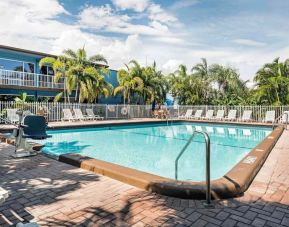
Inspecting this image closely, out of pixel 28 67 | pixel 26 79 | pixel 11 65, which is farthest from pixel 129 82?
pixel 11 65

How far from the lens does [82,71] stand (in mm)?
18375

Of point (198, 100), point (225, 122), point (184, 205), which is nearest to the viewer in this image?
point (184, 205)

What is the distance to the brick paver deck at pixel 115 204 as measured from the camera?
285 centimetres

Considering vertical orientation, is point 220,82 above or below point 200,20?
below

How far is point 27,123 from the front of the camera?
622cm

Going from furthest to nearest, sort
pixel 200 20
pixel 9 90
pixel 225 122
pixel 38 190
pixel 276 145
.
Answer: pixel 9 90
pixel 225 122
pixel 200 20
pixel 276 145
pixel 38 190

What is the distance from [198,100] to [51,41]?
14570 mm

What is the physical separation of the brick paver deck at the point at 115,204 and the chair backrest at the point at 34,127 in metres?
1.58

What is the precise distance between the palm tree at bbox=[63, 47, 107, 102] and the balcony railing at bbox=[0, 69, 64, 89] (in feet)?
12.5

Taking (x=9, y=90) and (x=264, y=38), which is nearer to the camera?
(x=264, y=38)

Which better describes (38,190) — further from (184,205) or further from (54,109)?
(54,109)

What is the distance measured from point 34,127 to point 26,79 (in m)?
16.1

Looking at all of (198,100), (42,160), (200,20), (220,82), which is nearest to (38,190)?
(42,160)

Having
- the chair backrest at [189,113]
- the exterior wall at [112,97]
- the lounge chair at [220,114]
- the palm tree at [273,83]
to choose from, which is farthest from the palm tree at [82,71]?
the palm tree at [273,83]
